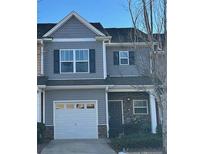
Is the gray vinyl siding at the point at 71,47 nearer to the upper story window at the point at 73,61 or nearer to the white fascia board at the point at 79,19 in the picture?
the upper story window at the point at 73,61

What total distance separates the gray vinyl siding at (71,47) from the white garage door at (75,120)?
107cm

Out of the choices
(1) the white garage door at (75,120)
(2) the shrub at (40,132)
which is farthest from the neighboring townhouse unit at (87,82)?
(2) the shrub at (40,132)

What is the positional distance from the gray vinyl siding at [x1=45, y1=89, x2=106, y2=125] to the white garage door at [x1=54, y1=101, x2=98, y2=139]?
0.61ft

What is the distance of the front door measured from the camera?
12828 mm

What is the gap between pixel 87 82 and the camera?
12.9 m

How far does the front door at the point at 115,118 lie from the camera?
42.1 feet

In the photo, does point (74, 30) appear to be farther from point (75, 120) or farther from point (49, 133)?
point (49, 133)

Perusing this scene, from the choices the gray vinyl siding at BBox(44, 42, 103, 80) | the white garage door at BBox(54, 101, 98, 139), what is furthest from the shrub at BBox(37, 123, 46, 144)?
the gray vinyl siding at BBox(44, 42, 103, 80)

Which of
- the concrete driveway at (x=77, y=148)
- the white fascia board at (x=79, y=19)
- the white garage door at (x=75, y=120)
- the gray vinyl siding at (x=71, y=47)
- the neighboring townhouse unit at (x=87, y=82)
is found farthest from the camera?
the gray vinyl siding at (x=71, y=47)

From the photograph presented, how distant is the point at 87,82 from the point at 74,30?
7.01 feet

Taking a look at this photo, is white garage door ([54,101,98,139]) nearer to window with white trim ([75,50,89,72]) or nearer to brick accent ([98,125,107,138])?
brick accent ([98,125,107,138])

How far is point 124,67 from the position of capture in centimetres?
1355

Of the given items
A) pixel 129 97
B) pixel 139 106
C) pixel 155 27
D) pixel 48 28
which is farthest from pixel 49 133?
pixel 155 27
